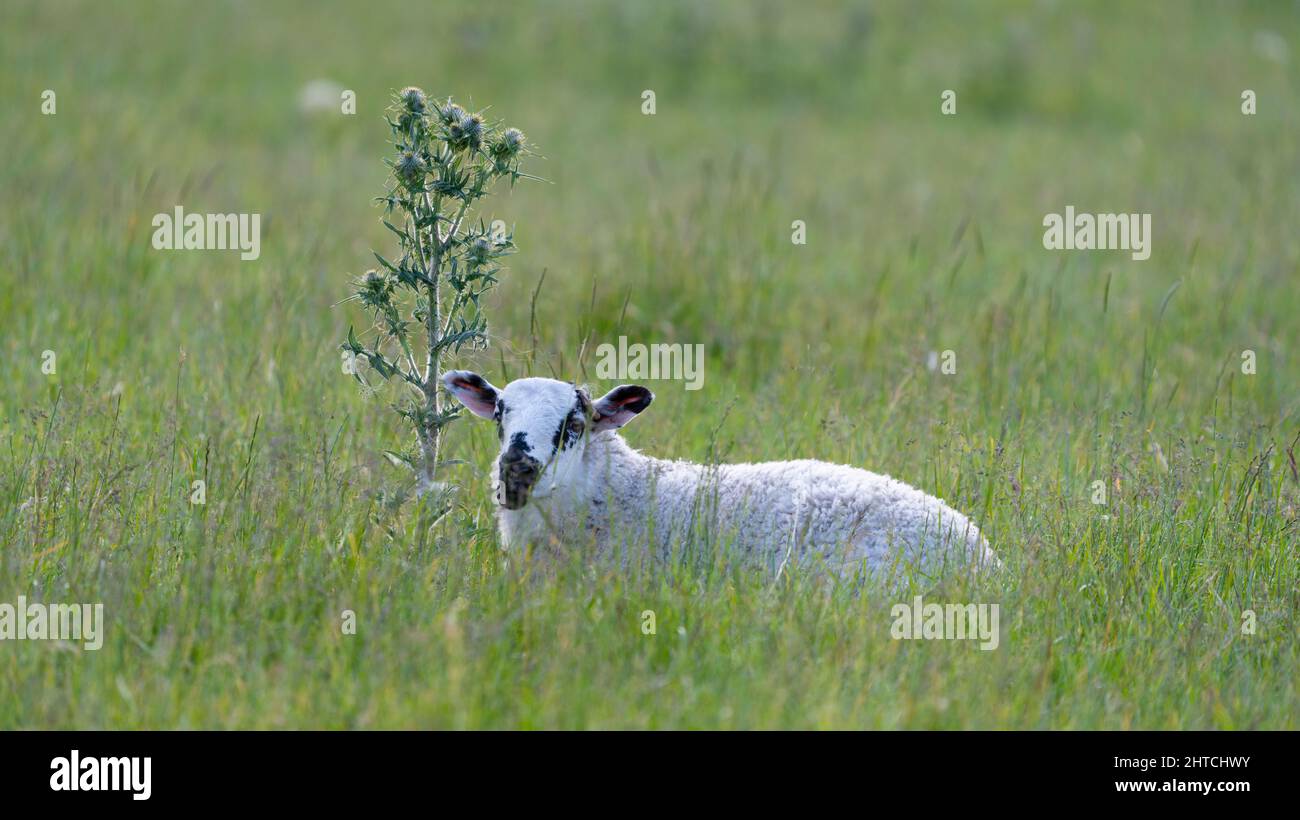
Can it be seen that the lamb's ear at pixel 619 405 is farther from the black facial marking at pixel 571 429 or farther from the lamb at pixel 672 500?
the black facial marking at pixel 571 429

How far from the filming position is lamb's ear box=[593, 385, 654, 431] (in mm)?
5836

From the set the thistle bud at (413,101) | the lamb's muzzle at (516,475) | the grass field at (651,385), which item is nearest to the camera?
the grass field at (651,385)

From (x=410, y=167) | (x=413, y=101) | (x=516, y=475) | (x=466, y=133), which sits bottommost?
(x=516, y=475)

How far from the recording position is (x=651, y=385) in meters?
7.62

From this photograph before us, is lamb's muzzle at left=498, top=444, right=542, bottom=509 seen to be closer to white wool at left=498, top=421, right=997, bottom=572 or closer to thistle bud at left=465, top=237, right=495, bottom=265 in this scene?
white wool at left=498, top=421, right=997, bottom=572

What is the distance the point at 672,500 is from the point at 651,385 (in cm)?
173

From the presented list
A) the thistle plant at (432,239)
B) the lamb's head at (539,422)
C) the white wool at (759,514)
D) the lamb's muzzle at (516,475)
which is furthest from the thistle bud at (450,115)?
the white wool at (759,514)

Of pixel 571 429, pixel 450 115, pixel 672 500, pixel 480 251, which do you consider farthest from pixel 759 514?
pixel 450 115

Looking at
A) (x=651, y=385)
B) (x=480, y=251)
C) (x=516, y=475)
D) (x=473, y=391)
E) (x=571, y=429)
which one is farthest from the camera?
(x=651, y=385)

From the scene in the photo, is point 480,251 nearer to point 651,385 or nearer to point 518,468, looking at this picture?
point 518,468

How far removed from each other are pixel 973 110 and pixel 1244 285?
326 inches

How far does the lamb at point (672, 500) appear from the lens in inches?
215

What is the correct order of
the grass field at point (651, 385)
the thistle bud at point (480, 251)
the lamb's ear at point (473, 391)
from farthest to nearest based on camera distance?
the lamb's ear at point (473, 391) < the thistle bud at point (480, 251) < the grass field at point (651, 385)
